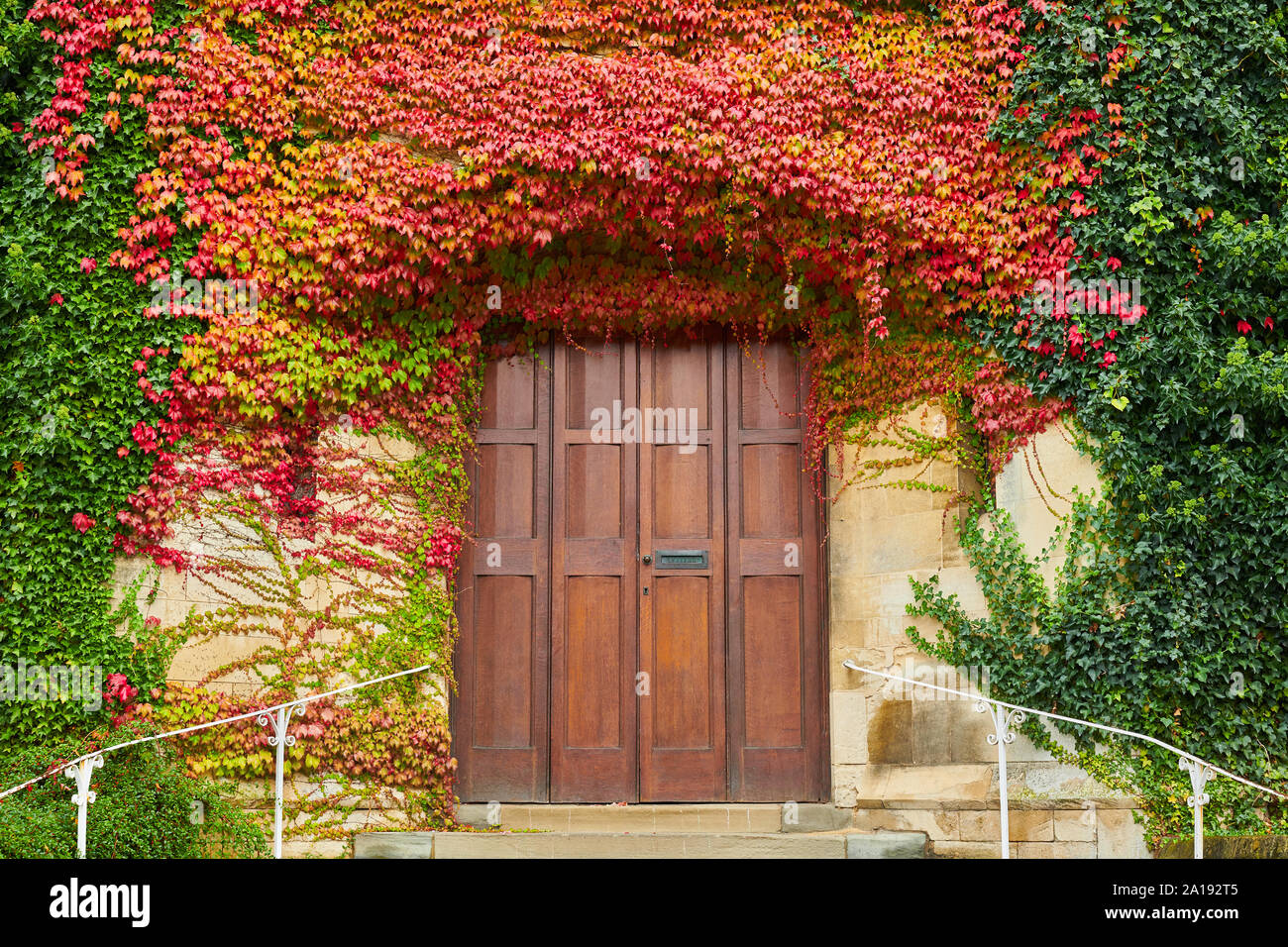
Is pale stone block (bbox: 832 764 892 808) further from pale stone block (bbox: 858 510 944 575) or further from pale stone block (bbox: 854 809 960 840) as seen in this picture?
pale stone block (bbox: 858 510 944 575)

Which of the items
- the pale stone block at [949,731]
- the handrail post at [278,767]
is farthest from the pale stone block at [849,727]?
the handrail post at [278,767]

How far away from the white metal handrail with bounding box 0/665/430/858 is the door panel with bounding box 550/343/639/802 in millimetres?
919

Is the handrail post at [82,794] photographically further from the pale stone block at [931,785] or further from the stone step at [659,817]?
the pale stone block at [931,785]

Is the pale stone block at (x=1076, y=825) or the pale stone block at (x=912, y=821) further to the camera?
the pale stone block at (x=912, y=821)

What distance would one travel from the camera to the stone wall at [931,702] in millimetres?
5777

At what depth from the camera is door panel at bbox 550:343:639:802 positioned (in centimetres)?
641

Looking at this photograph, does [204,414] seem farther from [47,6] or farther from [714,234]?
[714,234]

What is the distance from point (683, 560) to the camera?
6.54m

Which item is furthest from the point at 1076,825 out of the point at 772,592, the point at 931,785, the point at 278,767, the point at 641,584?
the point at 278,767

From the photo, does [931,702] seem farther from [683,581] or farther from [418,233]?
[418,233]

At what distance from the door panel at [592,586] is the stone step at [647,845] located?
0.73m

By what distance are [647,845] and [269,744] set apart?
2138 mm

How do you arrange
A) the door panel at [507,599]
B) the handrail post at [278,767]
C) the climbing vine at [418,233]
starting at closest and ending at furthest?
the handrail post at [278,767] → the climbing vine at [418,233] → the door panel at [507,599]

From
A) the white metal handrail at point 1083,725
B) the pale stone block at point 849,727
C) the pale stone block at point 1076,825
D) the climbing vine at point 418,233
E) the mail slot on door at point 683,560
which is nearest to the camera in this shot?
the white metal handrail at point 1083,725
